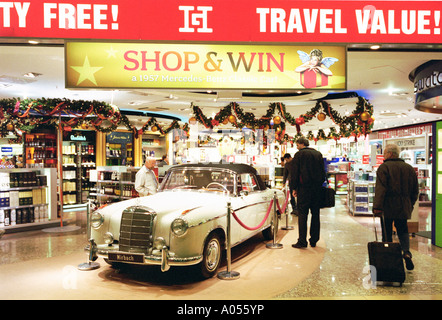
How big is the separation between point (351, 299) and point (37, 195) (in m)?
7.56

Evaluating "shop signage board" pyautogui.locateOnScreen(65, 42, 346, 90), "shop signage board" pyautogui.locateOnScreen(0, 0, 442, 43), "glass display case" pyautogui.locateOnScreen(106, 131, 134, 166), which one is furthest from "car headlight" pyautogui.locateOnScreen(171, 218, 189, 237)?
"glass display case" pyautogui.locateOnScreen(106, 131, 134, 166)

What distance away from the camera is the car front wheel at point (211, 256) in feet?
14.8

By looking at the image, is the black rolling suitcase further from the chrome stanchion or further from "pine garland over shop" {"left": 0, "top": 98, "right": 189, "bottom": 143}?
"pine garland over shop" {"left": 0, "top": 98, "right": 189, "bottom": 143}

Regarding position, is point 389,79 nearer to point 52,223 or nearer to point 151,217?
point 151,217

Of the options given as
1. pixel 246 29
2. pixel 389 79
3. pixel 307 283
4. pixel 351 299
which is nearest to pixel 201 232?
pixel 307 283

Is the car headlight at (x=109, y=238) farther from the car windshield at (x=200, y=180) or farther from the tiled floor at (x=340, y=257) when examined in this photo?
the tiled floor at (x=340, y=257)

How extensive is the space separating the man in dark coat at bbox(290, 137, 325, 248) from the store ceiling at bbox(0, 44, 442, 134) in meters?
1.41

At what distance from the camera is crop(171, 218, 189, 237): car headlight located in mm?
4172

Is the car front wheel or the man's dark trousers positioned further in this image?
the man's dark trousers

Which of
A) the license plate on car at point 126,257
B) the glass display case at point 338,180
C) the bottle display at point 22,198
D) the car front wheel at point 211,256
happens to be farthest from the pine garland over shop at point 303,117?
the license plate on car at point 126,257

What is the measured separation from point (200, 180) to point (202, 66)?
7.54ft

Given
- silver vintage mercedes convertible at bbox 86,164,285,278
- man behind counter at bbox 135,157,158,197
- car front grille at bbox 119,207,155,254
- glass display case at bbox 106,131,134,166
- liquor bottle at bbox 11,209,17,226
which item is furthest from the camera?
glass display case at bbox 106,131,134,166

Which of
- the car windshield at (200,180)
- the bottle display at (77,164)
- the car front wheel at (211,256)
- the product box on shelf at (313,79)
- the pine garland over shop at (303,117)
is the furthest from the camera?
the bottle display at (77,164)

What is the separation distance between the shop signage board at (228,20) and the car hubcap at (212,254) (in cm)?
268
